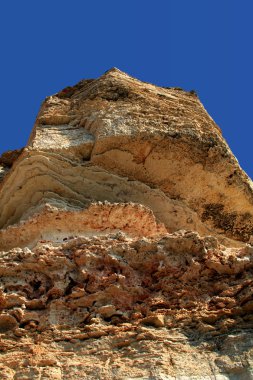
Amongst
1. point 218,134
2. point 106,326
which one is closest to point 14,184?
point 218,134

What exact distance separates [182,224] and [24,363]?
12.5 feet

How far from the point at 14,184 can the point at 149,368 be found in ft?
14.0

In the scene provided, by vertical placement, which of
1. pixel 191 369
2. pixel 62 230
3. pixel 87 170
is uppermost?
pixel 87 170

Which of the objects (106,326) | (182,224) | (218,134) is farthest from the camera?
(218,134)

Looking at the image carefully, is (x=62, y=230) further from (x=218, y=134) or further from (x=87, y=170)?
(x=218, y=134)

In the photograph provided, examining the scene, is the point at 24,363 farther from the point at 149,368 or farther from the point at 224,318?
the point at 224,318

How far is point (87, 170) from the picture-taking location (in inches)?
352

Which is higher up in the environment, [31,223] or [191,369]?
[31,223]

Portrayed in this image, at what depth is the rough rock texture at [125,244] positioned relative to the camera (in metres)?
5.64

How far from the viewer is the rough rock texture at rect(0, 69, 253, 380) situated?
5.64 meters

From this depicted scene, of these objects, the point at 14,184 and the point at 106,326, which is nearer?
the point at 106,326

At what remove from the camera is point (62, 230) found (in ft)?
25.7

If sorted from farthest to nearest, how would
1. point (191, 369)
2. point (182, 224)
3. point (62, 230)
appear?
point (182, 224) → point (62, 230) → point (191, 369)

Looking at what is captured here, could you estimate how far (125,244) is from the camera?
22.6 ft
